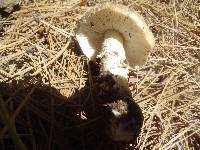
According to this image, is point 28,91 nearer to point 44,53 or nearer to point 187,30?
point 44,53

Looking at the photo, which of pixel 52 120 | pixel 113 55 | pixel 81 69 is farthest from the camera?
pixel 81 69

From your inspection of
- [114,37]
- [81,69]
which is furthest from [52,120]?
[114,37]

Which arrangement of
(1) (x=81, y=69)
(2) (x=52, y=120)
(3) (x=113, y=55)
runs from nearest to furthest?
1. (2) (x=52, y=120)
2. (3) (x=113, y=55)
3. (1) (x=81, y=69)

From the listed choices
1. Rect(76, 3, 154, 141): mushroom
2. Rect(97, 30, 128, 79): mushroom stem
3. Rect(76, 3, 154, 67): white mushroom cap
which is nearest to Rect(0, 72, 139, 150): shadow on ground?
Rect(76, 3, 154, 141): mushroom

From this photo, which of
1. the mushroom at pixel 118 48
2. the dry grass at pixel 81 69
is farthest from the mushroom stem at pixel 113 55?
the dry grass at pixel 81 69

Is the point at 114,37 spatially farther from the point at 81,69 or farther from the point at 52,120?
the point at 52,120

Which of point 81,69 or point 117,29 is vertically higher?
point 117,29

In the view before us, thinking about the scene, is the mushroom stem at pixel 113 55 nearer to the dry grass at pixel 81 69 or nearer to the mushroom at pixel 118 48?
the mushroom at pixel 118 48
